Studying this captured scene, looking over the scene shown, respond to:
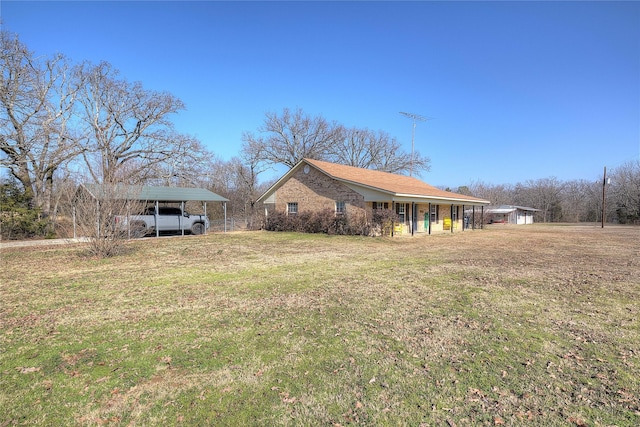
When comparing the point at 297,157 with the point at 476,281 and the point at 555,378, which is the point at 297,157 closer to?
the point at 476,281

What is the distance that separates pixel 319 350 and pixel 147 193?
50.1 ft

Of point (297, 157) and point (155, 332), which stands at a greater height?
point (297, 157)

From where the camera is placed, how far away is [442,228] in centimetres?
2517

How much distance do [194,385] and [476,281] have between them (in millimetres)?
6339

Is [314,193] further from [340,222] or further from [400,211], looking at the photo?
[400,211]

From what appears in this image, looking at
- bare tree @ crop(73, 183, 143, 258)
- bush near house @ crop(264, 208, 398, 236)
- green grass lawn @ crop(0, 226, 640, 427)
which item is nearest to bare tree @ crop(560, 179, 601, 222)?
bush near house @ crop(264, 208, 398, 236)

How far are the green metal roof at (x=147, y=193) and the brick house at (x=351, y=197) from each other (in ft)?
16.1

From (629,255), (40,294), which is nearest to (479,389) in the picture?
(40,294)

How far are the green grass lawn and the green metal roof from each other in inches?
126

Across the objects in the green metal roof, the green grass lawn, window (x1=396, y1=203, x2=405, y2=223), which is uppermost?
the green metal roof

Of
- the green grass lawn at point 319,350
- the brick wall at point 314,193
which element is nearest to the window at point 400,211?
the brick wall at point 314,193

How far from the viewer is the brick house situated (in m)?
18.6

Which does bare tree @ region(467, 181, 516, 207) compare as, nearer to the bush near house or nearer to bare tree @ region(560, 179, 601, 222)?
bare tree @ region(560, 179, 601, 222)

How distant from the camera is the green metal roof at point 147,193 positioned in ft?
33.0
